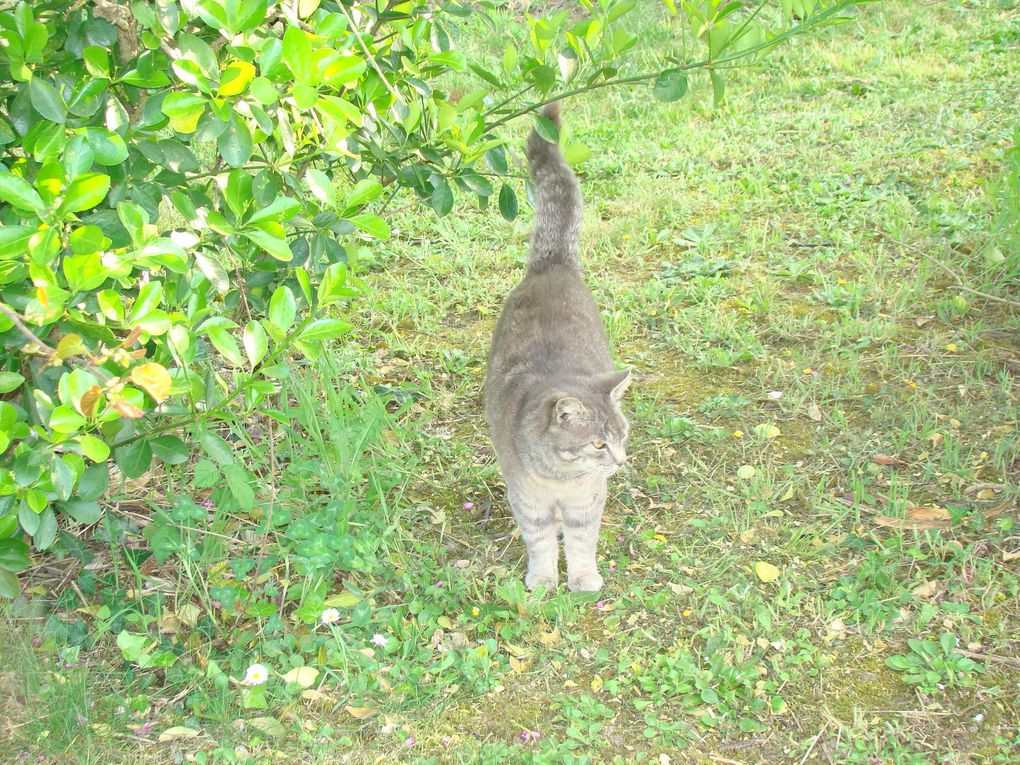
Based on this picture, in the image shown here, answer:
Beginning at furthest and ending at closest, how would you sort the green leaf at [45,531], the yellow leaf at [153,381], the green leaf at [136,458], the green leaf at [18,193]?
the green leaf at [136,458]
the green leaf at [45,531]
the green leaf at [18,193]
the yellow leaf at [153,381]

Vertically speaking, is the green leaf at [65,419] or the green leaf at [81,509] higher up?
the green leaf at [65,419]

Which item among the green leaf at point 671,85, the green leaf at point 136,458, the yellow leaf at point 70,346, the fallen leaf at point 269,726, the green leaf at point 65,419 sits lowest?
the fallen leaf at point 269,726

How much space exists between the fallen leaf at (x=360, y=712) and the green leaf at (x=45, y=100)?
1879 mm

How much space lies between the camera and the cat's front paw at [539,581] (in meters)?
3.55

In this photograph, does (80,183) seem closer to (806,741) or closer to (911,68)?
(806,741)

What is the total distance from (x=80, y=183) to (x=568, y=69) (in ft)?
4.67

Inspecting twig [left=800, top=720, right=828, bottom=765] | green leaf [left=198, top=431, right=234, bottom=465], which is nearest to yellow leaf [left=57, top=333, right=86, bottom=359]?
green leaf [left=198, top=431, right=234, bottom=465]

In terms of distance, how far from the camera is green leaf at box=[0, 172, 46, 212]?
1900mm

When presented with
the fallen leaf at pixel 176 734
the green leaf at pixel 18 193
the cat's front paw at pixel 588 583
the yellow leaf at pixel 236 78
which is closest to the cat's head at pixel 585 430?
the cat's front paw at pixel 588 583

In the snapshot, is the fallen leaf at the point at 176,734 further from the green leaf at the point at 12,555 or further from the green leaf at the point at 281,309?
the green leaf at the point at 281,309

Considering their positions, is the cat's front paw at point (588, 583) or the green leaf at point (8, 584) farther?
the cat's front paw at point (588, 583)

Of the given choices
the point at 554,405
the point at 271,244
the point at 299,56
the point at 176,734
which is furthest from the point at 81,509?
the point at 554,405

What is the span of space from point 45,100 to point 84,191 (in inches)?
15.7

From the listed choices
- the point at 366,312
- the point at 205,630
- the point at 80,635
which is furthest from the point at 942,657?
the point at 366,312
